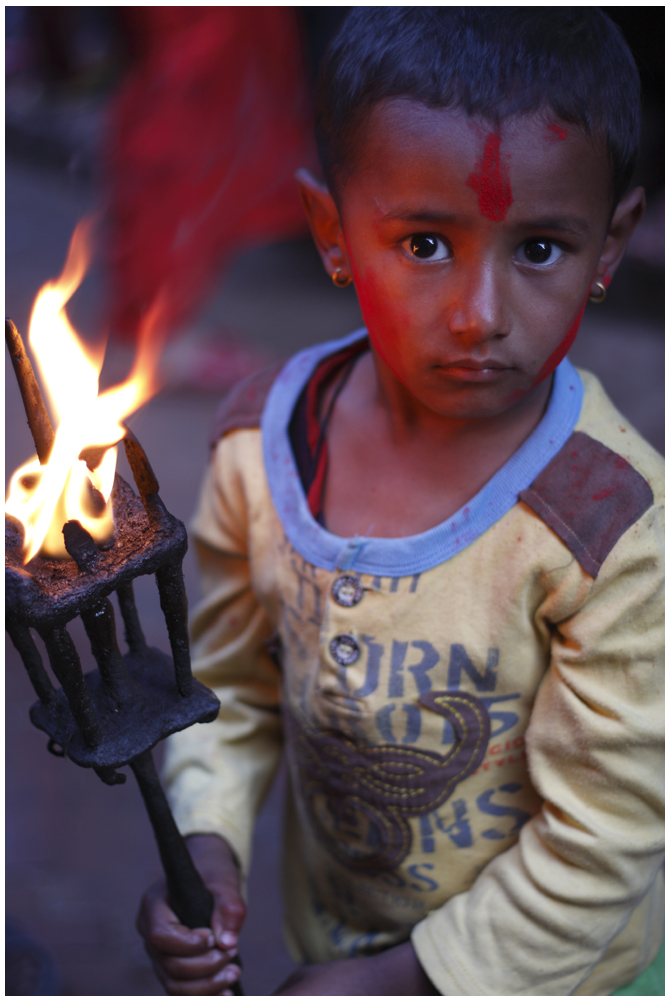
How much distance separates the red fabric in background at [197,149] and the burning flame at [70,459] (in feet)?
7.86

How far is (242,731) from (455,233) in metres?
0.72

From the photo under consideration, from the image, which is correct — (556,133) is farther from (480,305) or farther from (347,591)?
(347,591)

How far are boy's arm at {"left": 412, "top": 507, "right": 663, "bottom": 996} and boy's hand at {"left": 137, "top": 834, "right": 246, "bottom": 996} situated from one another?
213mm

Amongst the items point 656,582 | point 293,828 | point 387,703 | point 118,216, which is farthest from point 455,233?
point 118,216

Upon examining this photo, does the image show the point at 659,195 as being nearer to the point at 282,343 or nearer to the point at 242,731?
the point at 282,343

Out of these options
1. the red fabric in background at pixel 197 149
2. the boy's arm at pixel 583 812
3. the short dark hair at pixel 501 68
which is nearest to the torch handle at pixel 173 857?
the boy's arm at pixel 583 812

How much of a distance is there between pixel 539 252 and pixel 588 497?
245 mm

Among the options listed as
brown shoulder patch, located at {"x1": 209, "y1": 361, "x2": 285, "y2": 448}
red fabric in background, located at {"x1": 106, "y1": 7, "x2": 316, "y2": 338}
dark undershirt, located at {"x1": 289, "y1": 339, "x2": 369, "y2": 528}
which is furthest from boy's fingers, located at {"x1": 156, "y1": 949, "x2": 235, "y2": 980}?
red fabric in background, located at {"x1": 106, "y1": 7, "x2": 316, "y2": 338}

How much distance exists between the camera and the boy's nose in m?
0.74

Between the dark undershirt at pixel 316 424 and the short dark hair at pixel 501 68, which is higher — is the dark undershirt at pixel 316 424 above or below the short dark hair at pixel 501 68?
below

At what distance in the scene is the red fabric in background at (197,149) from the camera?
2896 mm

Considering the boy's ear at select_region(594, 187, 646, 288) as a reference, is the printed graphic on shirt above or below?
below

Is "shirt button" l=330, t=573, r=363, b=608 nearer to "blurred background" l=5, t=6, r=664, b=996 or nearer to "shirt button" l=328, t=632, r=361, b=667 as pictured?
"shirt button" l=328, t=632, r=361, b=667

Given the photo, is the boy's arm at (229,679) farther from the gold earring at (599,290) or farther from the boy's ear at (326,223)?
the gold earring at (599,290)
